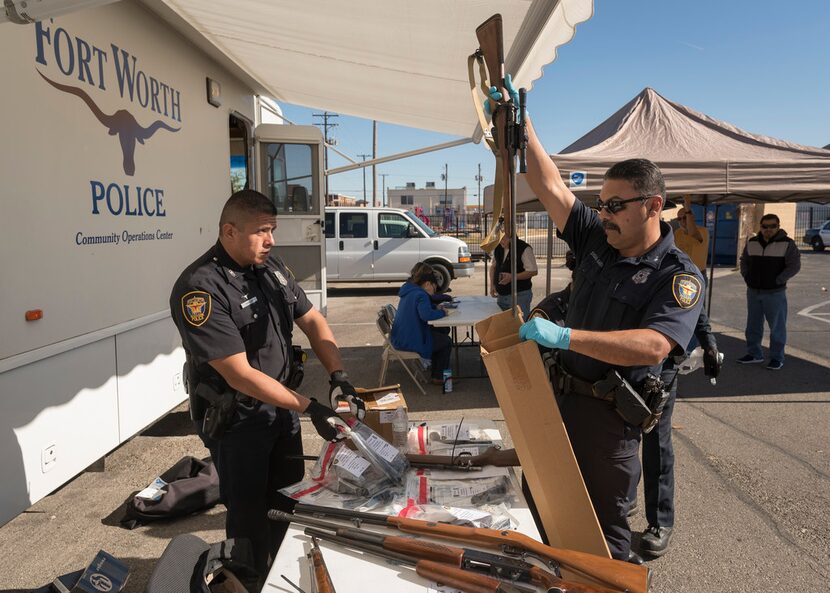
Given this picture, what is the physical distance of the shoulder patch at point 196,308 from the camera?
1973mm

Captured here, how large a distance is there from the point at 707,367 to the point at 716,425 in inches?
51.1

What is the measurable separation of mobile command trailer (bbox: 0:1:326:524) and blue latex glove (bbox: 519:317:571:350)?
2317 millimetres

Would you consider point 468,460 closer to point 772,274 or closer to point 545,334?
point 545,334

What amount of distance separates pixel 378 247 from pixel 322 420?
33.2 feet

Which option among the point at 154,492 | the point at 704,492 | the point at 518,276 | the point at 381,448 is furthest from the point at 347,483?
the point at 518,276

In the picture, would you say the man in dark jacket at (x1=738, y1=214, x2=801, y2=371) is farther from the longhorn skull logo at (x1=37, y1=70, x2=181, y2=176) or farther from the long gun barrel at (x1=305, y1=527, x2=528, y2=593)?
the longhorn skull logo at (x1=37, y1=70, x2=181, y2=176)

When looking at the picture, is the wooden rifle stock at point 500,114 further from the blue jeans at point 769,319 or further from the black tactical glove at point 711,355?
the blue jeans at point 769,319

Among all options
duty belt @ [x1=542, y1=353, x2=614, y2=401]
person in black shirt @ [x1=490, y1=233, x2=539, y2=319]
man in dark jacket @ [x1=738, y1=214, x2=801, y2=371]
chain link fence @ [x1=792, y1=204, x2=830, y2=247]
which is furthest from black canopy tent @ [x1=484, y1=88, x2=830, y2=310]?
chain link fence @ [x1=792, y1=204, x2=830, y2=247]

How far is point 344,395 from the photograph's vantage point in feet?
7.48

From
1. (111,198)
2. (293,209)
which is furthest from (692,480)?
(293,209)

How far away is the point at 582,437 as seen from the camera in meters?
2.10

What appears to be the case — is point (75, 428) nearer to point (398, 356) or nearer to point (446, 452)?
point (446, 452)

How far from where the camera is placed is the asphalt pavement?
2713 mm

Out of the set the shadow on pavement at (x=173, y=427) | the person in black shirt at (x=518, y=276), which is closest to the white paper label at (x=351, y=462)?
the shadow on pavement at (x=173, y=427)
